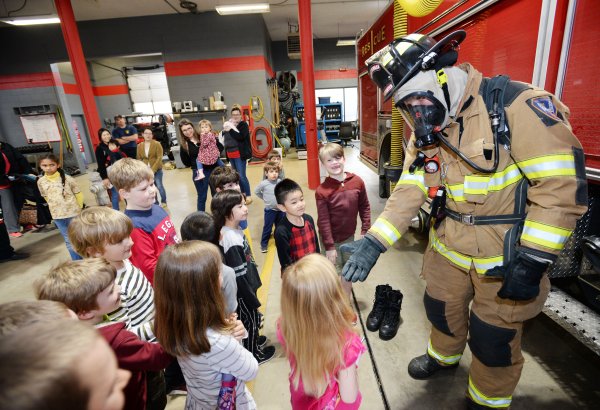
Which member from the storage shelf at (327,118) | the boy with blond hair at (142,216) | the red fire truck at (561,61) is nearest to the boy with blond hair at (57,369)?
the boy with blond hair at (142,216)

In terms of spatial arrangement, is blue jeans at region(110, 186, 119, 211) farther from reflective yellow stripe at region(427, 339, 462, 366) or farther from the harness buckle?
the harness buckle

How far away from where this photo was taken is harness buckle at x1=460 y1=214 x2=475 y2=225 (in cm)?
157

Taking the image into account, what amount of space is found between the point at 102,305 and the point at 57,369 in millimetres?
894

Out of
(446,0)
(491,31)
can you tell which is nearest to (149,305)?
(491,31)

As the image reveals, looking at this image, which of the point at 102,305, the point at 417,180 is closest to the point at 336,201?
the point at 417,180

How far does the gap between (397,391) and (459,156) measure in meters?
1.62

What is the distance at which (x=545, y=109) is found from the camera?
133 centimetres

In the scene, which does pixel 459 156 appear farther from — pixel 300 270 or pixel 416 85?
pixel 300 270

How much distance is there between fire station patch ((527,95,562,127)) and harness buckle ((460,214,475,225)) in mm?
523

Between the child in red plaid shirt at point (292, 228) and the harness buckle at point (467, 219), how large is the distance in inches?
44.3

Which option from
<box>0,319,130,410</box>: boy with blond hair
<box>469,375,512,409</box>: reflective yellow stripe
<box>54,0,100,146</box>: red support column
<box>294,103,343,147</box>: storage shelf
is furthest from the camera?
<box>294,103,343,147</box>: storage shelf

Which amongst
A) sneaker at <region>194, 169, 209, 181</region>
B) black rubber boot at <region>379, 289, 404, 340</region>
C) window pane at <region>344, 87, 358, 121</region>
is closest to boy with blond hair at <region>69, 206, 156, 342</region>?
black rubber boot at <region>379, 289, 404, 340</region>

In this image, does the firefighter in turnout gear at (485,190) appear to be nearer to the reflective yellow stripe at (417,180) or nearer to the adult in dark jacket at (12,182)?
the reflective yellow stripe at (417,180)

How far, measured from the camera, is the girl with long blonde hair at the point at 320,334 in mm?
1193
